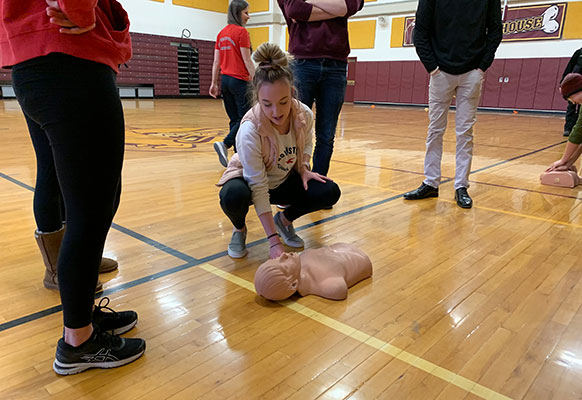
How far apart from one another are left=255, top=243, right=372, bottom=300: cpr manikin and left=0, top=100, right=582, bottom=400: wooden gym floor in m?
0.04

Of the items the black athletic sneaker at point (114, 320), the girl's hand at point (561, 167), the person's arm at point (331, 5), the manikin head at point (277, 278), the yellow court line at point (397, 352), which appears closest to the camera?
the yellow court line at point (397, 352)

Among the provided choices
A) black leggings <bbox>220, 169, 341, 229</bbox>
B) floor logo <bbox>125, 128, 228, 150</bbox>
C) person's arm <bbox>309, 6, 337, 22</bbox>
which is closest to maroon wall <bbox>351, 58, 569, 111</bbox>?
floor logo <bbox>125, 128, 228, 150</bbox>

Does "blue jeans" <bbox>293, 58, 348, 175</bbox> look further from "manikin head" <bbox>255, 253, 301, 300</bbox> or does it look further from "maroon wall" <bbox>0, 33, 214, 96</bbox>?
"maroon wall" <bbox>0, 33, 214, 96</bbox>

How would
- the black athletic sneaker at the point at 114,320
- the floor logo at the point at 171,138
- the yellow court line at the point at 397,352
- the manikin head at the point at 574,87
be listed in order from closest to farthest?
1. the yellow court line at the point at 397,352
2. the black athletic sneaker at the point at 114,320
3. the manikin head at the point at 574,87
4. the floor logo at the point at 171,138

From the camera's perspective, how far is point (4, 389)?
1.10m

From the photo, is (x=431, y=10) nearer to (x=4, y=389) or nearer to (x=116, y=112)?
(x=116, y=112)

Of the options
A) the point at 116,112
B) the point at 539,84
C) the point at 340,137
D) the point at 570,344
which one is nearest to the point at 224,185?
the point at 116,112

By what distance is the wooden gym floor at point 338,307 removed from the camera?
1.15 metres

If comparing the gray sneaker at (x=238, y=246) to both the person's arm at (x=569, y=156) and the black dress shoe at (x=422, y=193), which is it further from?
the person's arm at (x=569, y=156)

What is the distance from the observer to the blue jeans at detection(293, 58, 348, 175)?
2.61 meters

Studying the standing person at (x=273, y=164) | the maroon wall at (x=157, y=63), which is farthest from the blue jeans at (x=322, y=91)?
the maroon wall at (x=157, y=63)

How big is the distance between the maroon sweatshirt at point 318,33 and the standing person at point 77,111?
5.32ft

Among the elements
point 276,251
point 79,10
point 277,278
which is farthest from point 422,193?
point 79,10

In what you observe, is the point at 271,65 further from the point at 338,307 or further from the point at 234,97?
the point at 234,97
